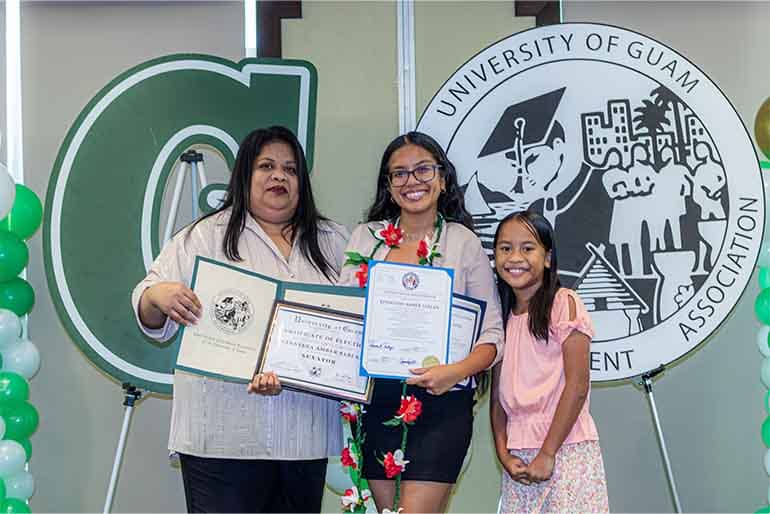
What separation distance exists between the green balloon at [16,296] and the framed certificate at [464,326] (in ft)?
5.84

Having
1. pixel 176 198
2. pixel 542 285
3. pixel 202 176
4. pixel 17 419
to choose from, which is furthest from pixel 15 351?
pixel 542 285

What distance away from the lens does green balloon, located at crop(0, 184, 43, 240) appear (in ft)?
11.0

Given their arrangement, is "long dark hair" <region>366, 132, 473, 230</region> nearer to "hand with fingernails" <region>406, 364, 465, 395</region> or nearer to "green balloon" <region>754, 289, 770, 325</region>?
"hand with fingernails" <region>406, 364, 465, 395</region>

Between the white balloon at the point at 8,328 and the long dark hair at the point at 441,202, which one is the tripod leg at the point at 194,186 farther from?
the long dark hair at the point at 441,202

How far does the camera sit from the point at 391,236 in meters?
2.68

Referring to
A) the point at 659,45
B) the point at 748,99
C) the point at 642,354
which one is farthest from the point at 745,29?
the point at 642,354

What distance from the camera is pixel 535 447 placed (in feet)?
8.55

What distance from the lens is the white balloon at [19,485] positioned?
3.28 m

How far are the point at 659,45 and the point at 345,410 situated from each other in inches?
73.0

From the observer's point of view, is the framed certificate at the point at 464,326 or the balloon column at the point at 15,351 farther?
the balloon column at the point at 15,351

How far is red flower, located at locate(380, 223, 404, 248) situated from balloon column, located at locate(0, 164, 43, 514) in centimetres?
141

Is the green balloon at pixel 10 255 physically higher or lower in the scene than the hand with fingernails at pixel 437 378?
higher

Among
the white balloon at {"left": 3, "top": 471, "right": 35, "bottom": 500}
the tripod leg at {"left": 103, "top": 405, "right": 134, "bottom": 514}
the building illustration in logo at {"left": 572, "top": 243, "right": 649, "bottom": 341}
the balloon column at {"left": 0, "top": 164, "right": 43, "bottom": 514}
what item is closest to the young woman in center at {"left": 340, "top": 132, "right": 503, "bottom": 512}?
the building illustration in logo at {"left": 572, "top": 243, "right": 649, "bottom": 341}

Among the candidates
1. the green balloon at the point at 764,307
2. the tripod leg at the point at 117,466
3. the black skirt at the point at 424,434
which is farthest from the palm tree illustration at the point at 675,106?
the tripod leg at the point at 117,466
